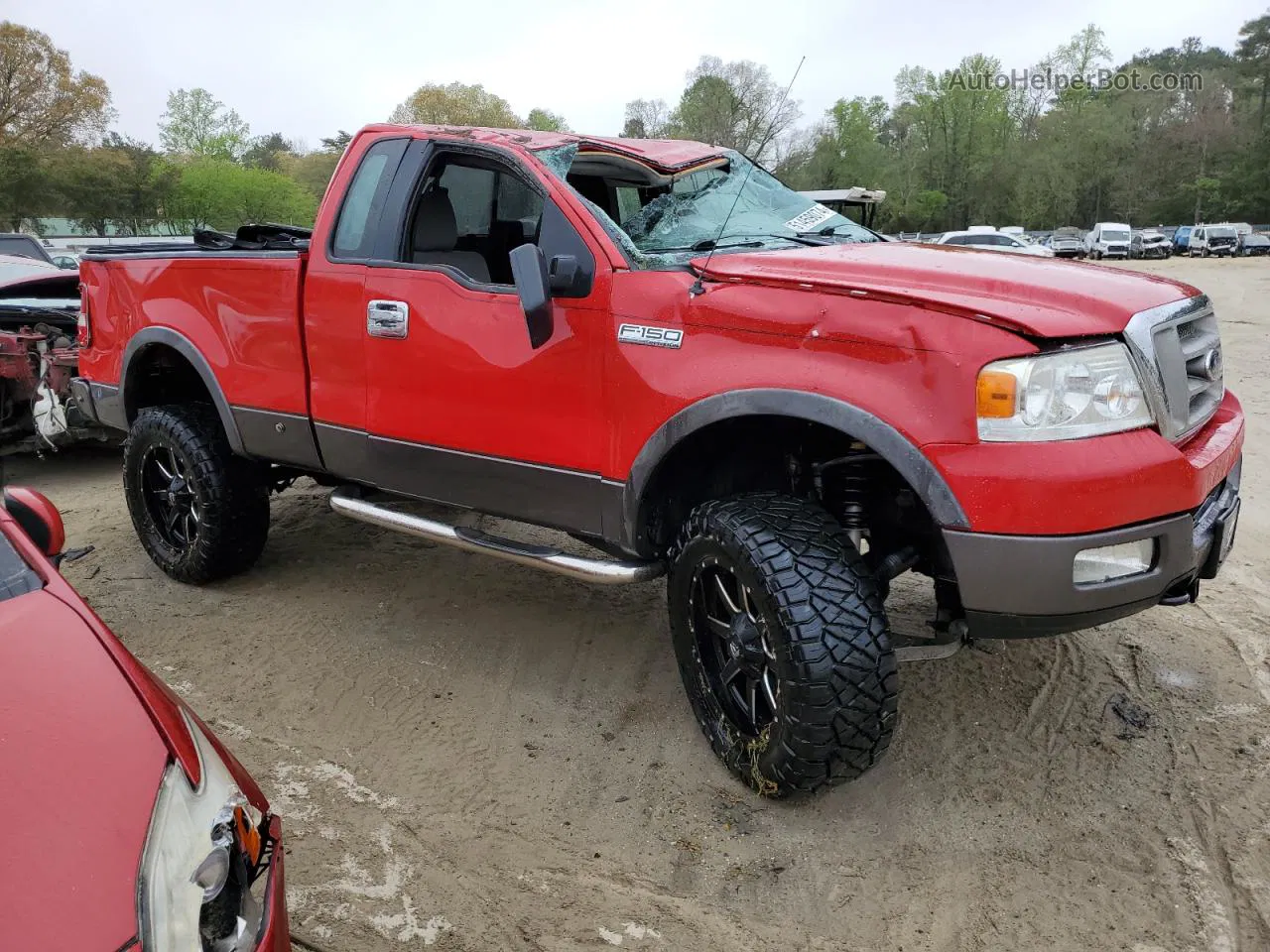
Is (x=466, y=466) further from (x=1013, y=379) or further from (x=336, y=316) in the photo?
(x=1013, y=379)

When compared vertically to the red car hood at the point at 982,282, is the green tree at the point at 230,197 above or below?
above

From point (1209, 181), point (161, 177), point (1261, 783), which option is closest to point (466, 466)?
point (1261, 783)

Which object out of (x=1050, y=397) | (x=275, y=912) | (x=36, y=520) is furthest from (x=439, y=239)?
(x=275, y=912)

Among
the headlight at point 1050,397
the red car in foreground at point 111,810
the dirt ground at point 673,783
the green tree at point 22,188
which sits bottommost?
the dirt ground at point 673,783

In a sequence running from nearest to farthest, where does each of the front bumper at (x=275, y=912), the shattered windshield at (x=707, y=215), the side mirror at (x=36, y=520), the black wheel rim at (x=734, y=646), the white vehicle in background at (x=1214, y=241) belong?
the front bumper at (x=275, y=912) → the side mirror at (x=36, y=520) → the black wheel rim at (x=734, y=646) → the shattered windshield at (x=707, y=215) → the white vehicle in background at (x=1214, y=241)

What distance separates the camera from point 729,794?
3150 mm

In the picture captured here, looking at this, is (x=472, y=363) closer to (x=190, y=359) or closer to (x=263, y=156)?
(x=190, y=359)

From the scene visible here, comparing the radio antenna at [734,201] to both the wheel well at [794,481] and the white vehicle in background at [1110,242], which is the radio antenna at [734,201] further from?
the white vehicle in background at [1110,242]

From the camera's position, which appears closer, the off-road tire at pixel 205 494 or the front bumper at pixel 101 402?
the off-road tire at pixel 205 494

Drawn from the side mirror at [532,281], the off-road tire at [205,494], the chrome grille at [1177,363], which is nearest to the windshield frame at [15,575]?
the side mirror at [532,281]

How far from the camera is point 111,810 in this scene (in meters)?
1.66

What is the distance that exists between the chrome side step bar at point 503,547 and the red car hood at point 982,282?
105cm

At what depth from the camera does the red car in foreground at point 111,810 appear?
4.90ft

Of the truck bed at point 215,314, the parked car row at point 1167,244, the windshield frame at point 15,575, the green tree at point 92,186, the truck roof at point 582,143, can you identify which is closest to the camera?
the windshield frame at point 15,575
